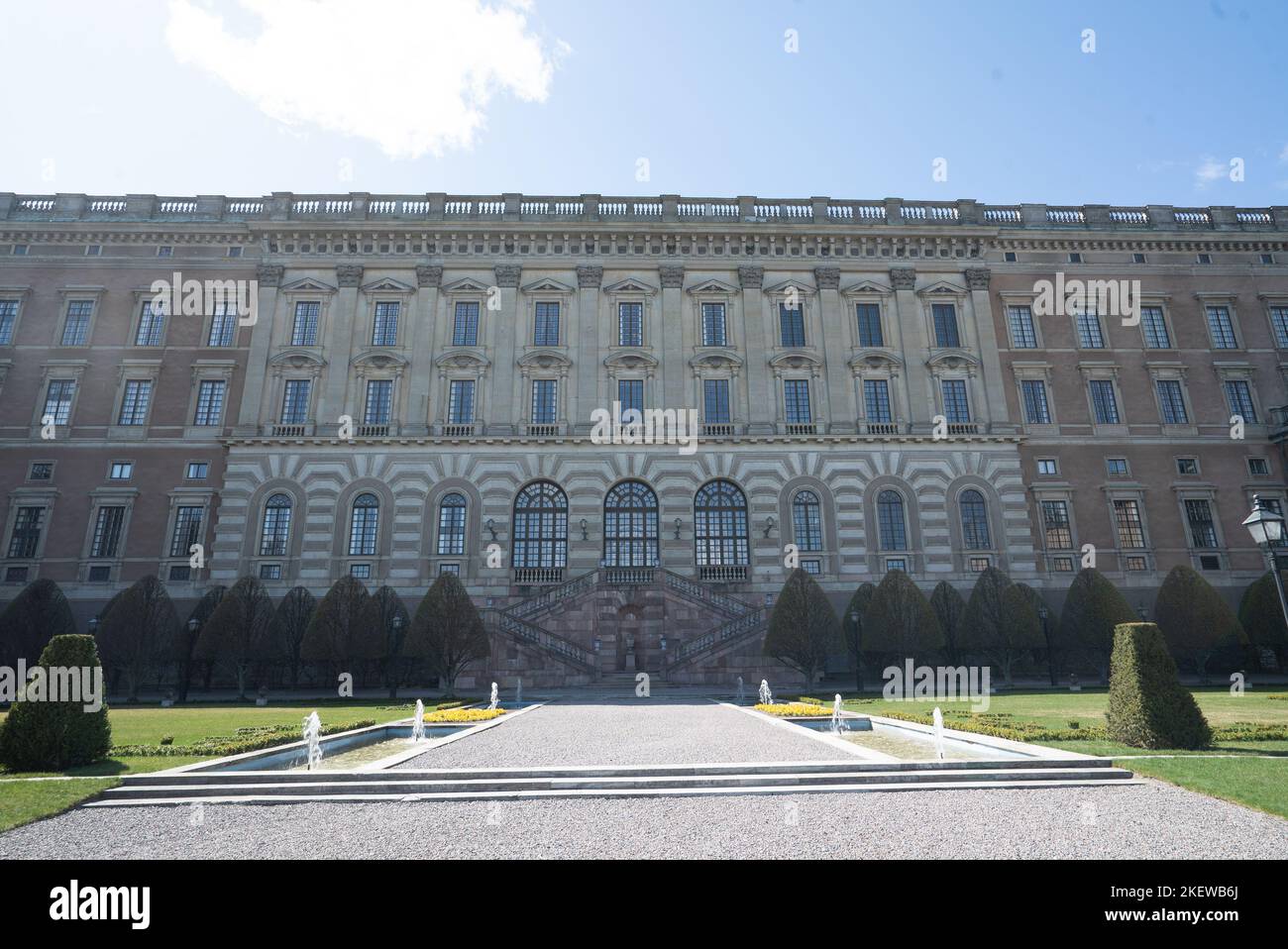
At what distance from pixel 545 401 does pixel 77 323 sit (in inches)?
1081

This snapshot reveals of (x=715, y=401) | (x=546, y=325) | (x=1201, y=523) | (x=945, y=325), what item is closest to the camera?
(x=1201, y=523)

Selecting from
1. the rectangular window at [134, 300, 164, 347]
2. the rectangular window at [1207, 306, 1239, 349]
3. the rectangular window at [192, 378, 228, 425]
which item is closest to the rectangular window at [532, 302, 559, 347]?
the rectangular window at [192, 378, 228, 425]

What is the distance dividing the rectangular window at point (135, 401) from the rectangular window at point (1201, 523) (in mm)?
57768

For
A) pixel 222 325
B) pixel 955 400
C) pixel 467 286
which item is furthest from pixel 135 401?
pixel 955 400

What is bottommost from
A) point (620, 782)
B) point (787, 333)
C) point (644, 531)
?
point (620, 782)

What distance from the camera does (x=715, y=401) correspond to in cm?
3938

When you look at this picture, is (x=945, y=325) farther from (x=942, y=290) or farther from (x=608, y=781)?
(x=608, y=781)

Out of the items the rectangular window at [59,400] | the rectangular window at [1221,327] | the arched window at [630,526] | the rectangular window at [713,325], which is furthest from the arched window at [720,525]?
the rectangular window at [59,400]

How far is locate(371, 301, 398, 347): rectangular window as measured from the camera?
39.8 m

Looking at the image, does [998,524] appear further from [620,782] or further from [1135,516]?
[620,782]

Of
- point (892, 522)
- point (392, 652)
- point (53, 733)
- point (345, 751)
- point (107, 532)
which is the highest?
point (892, 522)
